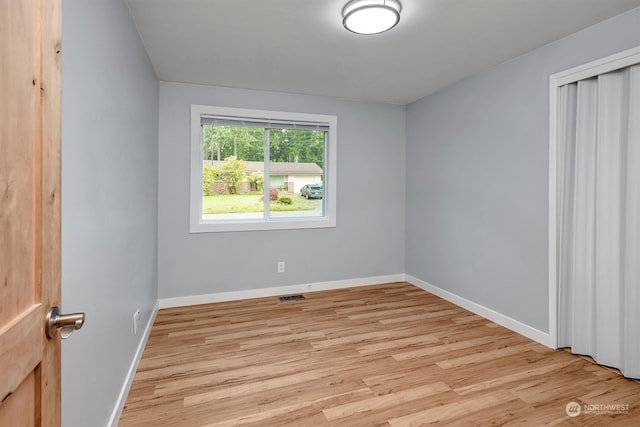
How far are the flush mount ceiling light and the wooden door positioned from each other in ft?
5.37

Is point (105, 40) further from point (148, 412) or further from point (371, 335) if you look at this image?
point (371, 335)

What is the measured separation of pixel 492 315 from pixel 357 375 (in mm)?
1649

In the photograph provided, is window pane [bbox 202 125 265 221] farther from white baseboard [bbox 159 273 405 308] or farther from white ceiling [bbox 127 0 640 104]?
→ white baseboard [bbox 159 273 405 308]

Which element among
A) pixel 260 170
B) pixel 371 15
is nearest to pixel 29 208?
pixel 371 15

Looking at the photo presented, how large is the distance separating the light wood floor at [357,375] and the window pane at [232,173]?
3.86ft

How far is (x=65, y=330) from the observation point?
819 millimetres

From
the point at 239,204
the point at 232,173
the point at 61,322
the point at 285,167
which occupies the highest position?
the point at 285,167

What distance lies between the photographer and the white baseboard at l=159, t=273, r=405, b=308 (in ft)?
11.4

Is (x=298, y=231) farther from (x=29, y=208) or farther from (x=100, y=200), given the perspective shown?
(x=29, y=208)

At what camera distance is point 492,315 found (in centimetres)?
305

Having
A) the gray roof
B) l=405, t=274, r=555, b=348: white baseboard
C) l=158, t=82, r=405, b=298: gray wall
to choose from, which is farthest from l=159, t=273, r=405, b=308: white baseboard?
the gray roof

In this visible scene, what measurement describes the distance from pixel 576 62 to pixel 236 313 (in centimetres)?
356

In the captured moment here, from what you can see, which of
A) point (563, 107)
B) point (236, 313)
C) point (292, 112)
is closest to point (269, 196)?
point (292, 112)

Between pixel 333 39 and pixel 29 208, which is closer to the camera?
pixel 29 208
